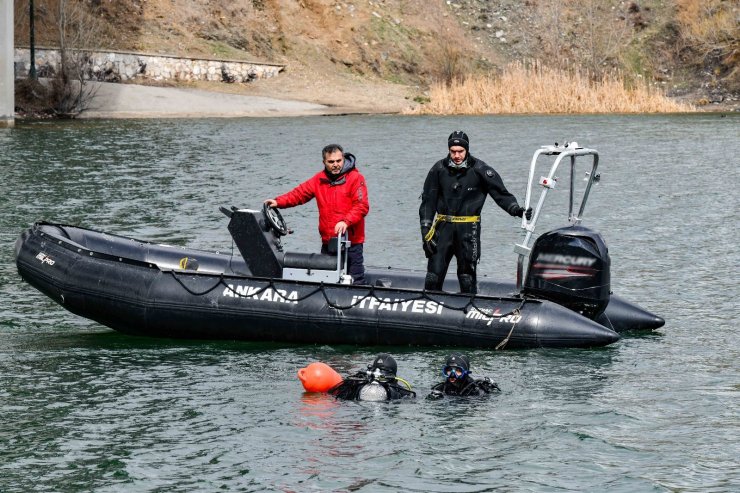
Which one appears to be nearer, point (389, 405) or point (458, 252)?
point (389, 405)

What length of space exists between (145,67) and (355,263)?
120ft

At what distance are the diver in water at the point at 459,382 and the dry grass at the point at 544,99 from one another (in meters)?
35.5

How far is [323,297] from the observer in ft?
42.5

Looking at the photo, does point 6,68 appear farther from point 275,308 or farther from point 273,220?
point 275,308

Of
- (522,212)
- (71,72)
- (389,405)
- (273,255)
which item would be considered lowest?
(389,405)

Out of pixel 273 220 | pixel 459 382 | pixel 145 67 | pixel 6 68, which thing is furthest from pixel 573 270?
pixel 145 67

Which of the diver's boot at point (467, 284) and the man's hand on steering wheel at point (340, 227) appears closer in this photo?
the man's hand on steering wheel at point (340, 227)

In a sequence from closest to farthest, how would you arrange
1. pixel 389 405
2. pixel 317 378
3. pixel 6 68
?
pixel 389 405 < pixel 317 378 < pixel 6 68

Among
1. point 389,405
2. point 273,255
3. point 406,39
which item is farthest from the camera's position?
point 406,39

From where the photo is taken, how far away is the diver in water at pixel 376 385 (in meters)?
10.9

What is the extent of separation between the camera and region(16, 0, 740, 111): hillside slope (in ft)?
170

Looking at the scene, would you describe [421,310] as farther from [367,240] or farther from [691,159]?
[691,159]

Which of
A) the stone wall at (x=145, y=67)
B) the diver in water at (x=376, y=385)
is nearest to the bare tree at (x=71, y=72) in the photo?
the stone wall at (x=145, y=67)

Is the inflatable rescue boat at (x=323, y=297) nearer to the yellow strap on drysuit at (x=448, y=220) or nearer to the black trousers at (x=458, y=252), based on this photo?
the black trousers at (x=458, y=252)
